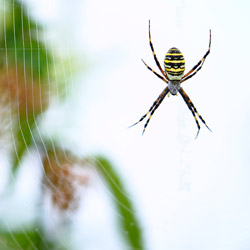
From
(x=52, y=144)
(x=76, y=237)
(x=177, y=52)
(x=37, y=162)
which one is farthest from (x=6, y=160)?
(x=177, y=52)

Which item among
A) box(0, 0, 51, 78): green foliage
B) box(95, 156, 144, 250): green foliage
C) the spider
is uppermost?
box(0, 0, 51, 78): green foliage

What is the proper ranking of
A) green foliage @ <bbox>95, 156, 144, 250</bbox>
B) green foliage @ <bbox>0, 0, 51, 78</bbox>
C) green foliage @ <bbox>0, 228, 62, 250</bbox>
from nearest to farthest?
green foliage @ <bbox>0, 228, 62, 250</bbox> → green foliage @ <bbox>95, 156, 144, 250</bbox> → green foliage @ <bbox>0, 0, 51, 78</bbox>

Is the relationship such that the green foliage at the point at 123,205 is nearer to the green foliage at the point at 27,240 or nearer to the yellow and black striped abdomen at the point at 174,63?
the green foliage at the point at 27,240

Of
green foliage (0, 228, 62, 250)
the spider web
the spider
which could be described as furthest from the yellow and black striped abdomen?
green foliage (0, 228, 62, 250)

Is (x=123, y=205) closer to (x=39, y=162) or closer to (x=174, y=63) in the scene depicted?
(x=39, y=162)

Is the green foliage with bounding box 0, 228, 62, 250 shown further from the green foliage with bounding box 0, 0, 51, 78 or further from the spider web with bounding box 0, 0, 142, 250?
the green foliage with bounding box 0, 0, 51, 78

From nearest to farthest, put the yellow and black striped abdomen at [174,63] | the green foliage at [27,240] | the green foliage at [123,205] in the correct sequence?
the green foliage at [27,240], the green foliage at [123,205], the yellow and black striped abdomen at [174,63]

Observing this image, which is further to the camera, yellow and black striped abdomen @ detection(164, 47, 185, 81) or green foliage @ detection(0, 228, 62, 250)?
yellow and black striped abdomen @ detection(164, 47, 185, 81)

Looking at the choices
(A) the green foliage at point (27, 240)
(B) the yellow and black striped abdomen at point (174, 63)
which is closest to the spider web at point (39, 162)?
(A) the green foliage at point (27, 240)

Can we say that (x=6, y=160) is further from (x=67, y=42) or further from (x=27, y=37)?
(x=67, y=42)
